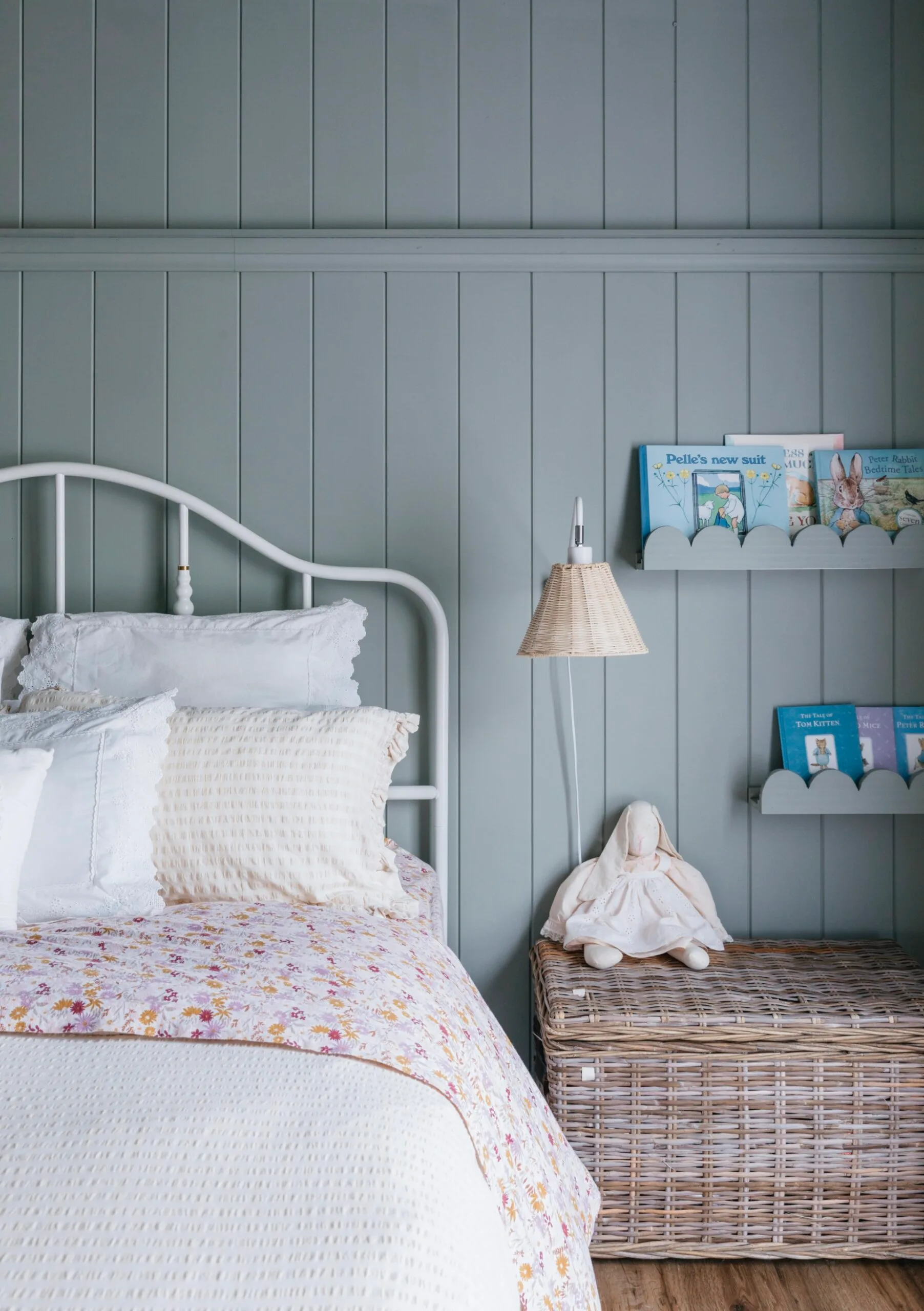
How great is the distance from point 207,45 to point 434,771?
164 centimetres

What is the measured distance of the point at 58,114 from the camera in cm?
205

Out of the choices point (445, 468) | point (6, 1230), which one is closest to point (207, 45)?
point (445, 468)

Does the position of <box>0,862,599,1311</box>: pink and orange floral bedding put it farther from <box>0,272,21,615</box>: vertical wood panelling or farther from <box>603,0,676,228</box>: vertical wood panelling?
<box>603,0,676,228</box>: vertical wood panelling

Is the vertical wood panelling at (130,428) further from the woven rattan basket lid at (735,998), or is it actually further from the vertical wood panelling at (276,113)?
the woven rattan basket lid at (735,998)

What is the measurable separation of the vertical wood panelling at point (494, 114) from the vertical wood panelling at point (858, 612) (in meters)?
0.72

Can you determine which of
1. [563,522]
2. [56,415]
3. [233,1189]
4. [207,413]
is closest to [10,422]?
[56,415]

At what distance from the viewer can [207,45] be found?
204cm

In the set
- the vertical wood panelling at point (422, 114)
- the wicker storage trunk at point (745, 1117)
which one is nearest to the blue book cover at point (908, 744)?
the wicker storage trunk at point (745, 1117)

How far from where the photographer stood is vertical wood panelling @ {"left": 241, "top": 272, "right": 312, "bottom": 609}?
6.72 feet

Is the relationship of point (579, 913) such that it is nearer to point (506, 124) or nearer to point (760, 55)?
point (506, 124)

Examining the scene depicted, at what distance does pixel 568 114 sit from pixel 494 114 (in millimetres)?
159

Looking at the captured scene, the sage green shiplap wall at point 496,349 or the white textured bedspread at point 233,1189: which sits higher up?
the sage green shiplap wall at point 496,349

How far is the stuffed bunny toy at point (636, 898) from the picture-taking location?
191 cm

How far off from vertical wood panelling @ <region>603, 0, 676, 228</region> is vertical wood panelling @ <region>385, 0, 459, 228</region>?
0.34 metres
